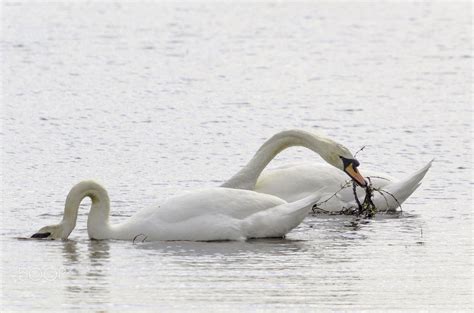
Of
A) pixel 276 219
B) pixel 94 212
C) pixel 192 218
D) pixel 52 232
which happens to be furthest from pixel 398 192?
pixel 52 232

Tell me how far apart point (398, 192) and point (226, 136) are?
4.93m

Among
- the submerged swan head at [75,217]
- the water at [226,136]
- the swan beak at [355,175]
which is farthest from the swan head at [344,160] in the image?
the submerged swan head at [75,217]

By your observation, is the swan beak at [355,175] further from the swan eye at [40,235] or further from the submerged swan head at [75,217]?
the swan eye at [40,235]

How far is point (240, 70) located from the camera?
2814 cm

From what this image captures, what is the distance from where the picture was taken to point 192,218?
1340 centimetres

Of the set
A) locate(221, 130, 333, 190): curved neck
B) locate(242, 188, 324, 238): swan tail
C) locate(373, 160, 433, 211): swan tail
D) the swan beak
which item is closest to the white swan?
locate(242, 188, 324, 238): swan tail

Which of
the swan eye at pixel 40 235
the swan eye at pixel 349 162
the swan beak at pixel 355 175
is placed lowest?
the swan eye at pixel 40 235

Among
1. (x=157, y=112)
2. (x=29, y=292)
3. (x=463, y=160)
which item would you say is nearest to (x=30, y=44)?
(x=157, y=112)

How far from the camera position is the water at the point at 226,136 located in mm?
11531

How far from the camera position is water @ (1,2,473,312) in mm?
11531

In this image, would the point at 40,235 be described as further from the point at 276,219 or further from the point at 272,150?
the point at 272,150

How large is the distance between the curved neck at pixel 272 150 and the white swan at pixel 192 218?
55.9 inches

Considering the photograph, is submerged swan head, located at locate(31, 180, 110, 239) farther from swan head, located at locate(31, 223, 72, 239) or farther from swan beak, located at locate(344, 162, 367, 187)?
swan beak, located at locate(344, 162, 367, 187)

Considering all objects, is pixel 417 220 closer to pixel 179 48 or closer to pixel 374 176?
pixel 374 176
